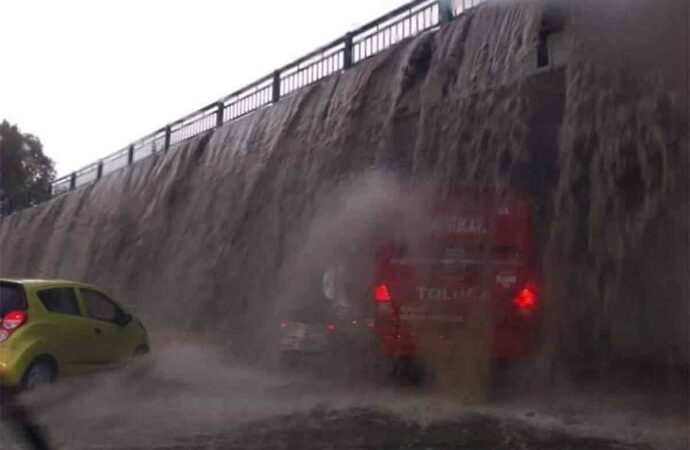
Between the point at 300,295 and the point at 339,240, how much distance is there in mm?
1174

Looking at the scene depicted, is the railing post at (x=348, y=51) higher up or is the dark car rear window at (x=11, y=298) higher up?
the railing post at (x=348, y=51)

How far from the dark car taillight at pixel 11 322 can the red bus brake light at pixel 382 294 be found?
12.9ft

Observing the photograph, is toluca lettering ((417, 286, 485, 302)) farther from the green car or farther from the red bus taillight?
the green car

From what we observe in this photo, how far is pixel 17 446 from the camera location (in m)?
6.46

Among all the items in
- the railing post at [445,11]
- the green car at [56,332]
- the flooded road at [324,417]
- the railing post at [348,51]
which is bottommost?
the flooded road at [324,417]

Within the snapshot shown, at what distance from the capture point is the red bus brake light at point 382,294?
32.7 ft

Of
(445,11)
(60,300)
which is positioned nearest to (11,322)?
(60,300)

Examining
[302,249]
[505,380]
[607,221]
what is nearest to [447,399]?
[505,380]

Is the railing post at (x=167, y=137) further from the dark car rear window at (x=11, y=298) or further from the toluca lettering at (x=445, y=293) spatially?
the toluca lettering at (x=445, y=293)

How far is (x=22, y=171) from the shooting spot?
128 ft

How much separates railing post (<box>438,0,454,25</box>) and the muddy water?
1.21ft

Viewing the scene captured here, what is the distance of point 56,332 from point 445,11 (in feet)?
23.1

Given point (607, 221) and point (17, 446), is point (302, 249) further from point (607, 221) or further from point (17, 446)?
point (17, 446)

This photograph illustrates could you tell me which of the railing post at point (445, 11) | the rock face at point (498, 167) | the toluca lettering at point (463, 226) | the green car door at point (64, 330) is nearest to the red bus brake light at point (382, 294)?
the toluca lettering at point (463, 226)
